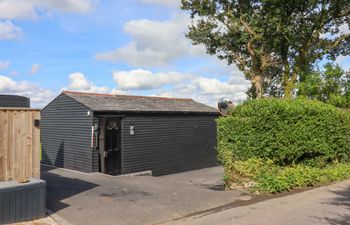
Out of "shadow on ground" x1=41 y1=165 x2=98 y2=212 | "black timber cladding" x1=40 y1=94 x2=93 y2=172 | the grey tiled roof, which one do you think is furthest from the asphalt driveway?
the grey tiled roof

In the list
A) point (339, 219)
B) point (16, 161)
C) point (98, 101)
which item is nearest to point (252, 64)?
point (98, 101)

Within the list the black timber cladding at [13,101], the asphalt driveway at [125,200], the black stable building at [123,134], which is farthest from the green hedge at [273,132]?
the black timber cladding at [13,101]

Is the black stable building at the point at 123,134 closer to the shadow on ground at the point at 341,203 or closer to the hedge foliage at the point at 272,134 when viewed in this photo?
the hedge foliage at the point at 272,134

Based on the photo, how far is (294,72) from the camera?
2205 cm

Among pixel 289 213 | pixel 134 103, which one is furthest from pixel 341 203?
A: pixel 134 103

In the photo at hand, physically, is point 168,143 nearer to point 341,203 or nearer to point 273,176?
point 273,176

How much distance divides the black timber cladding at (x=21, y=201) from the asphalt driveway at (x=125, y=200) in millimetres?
662

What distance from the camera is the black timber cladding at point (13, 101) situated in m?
9.37

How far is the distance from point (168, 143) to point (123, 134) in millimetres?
3100

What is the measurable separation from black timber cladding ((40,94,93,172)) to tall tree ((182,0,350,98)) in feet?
26.3

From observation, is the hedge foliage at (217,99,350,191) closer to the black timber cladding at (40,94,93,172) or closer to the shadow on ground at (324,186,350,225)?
the shadow on ground at (324,186,350,225)

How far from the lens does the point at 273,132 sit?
13078mm

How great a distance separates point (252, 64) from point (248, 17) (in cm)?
263

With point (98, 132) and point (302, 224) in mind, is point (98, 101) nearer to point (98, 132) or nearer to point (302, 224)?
point (98, 132)
